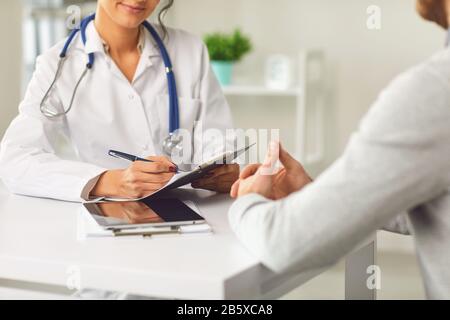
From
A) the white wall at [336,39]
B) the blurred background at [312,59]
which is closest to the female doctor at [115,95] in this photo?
the blurred background at [312,59]

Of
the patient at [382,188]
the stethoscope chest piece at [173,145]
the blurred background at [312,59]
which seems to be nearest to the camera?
the patient at [382,188]

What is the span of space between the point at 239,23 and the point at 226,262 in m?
2.88

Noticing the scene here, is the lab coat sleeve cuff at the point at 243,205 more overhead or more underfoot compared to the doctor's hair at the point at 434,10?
more underfoot

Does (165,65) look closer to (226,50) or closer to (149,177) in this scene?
(149,177)

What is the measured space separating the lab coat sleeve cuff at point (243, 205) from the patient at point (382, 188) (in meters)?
0.06

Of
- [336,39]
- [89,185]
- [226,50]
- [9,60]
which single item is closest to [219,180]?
[89,185]

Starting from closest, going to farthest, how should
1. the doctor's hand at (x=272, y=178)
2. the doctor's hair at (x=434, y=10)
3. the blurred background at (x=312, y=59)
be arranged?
the doctor's hair at (x=434, y=10)
the doctor's hand at (x=272, y=178)
the blurred background at (x=312, y=59)

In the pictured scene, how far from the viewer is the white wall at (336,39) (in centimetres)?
351

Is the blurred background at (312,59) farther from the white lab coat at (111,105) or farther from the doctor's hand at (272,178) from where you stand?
the doctor's hand at (272,178)

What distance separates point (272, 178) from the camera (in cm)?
125

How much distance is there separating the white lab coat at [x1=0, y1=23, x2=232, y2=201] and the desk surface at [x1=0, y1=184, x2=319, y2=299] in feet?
1.47

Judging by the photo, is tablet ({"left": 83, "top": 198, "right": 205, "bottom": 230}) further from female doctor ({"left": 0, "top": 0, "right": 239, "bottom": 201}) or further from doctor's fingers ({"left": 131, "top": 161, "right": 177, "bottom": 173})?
female doctor ({"left": 0, "top": 0, "right": 239, "bottom": 201})

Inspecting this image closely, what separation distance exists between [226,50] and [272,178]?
2424 millimetres

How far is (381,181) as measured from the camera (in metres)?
0.95
